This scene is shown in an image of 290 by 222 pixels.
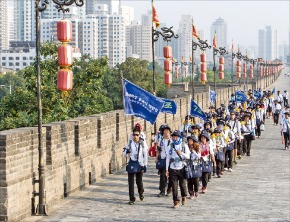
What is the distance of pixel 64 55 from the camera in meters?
14.1

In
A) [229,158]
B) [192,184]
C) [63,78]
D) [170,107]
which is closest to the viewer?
[63,78]

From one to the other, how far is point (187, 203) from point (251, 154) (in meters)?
10.0

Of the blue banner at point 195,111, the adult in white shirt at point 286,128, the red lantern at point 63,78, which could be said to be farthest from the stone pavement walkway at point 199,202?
the adult in white shirt at point 286,128

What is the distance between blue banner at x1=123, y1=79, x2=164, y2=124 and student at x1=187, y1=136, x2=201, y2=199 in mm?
910

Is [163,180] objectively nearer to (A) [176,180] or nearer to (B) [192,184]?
(B) [192,184]

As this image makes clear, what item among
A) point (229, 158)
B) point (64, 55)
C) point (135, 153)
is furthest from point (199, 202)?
point (229, 158)

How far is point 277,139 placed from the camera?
29.6 m

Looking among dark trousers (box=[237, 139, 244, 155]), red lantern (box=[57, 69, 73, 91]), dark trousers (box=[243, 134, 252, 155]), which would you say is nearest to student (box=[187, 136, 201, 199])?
red lantern (box=[57, 69, 73, 91])

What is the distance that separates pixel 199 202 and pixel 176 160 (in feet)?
3.98

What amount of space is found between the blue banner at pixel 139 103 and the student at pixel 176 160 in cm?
151

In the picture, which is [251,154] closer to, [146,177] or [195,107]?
[195,107]

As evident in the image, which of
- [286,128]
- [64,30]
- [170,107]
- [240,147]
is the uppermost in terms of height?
[64,30]

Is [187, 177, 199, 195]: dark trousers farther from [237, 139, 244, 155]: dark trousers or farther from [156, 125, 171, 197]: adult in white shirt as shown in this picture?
[237, 139, 244, 155]: dark trousers

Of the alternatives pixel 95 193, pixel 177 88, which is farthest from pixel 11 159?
pixel 177 88
